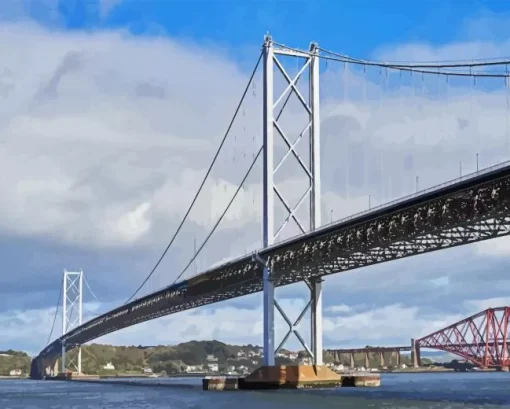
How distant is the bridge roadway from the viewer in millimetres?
37469

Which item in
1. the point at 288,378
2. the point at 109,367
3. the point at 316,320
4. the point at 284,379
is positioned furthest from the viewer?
the point at 109,367

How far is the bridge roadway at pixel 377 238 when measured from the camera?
37.5 m

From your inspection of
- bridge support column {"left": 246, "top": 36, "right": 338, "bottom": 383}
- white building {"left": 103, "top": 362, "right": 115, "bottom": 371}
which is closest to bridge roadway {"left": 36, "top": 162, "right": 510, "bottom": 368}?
bridge support column {"left": 246, "top": 36, "right": 338, "bottom": 383}

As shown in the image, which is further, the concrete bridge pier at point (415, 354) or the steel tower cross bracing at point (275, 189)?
the concrete bridge pier at point (415, 354)

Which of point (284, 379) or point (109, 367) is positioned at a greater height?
point (109, 367)

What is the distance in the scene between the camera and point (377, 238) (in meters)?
44.7

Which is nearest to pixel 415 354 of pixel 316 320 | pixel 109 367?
pixel 109 367

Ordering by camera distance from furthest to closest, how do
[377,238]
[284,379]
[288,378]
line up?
[288,378] < [284,379] < [377,238]

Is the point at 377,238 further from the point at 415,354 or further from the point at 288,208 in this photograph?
the point at 415,354

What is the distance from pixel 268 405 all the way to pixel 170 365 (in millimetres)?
162213

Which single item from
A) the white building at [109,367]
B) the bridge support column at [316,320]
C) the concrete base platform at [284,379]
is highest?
the white building at [109,367]

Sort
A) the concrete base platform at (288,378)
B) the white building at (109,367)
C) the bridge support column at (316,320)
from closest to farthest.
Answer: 1. the concrete base platform at (288,378)
2. the bridge support column at (316,320)
3. the white building at (109,367)

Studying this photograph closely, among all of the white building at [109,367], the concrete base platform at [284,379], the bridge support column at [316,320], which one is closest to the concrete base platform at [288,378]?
the concrete base platform at [284,379]

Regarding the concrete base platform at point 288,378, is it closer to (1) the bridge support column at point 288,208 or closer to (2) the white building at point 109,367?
(1) the bridge support column at point 288,208
